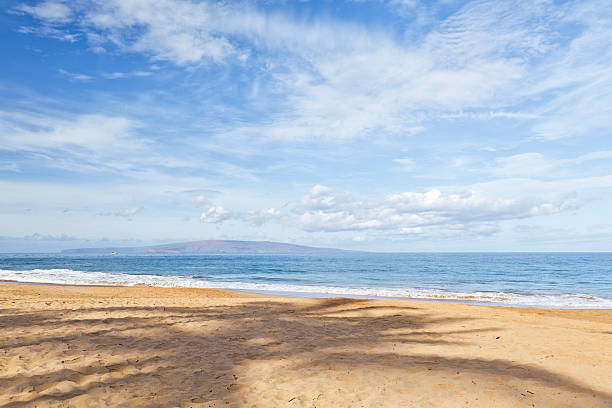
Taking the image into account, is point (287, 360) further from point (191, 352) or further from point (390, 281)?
point (390, 281)

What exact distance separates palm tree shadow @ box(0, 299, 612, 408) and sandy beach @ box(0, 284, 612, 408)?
24 mm

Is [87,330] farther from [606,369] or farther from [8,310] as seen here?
[606,369]

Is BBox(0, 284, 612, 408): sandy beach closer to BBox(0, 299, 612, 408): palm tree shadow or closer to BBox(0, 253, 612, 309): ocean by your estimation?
BBox(0, 299, 612, 408): palm tree shadow

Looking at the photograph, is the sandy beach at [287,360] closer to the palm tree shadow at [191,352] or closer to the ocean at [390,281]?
the palm tree shadow at [191,352]

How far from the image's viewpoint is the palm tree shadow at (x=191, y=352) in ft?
17.4

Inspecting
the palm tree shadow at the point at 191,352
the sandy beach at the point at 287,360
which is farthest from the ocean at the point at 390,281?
the palm tree shadow at the point at 191,352

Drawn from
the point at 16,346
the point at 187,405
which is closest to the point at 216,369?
the point at 187,405

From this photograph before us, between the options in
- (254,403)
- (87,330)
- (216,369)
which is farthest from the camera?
(87,330)

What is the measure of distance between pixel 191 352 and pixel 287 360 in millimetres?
1866

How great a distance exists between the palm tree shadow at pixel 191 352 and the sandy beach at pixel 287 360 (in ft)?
0.08

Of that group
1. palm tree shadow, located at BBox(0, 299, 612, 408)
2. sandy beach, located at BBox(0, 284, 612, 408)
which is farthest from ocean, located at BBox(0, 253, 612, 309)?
palm tree shadow, located at BBox(0, 299, 612, 408)

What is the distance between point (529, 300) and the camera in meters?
22.0

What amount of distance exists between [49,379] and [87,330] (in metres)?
3.31

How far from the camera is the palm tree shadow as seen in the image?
5.31 meters
